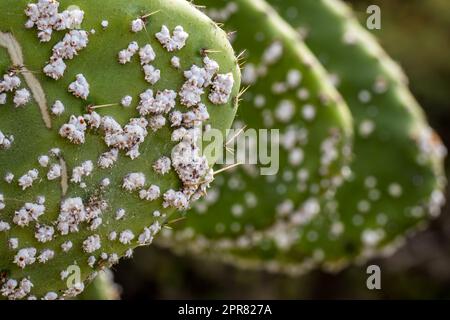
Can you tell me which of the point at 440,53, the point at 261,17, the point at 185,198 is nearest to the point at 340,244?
the point at 261,17

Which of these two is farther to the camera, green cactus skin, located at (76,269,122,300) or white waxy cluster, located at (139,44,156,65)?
green cactus skin, located at (76,269,122,300)

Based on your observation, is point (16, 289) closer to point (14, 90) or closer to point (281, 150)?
point (14, 90)

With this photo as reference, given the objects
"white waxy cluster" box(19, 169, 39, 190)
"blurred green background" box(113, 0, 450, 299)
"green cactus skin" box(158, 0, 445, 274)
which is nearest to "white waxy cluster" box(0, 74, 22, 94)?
"white waxy cluster" box(19, 169, 39, 190)

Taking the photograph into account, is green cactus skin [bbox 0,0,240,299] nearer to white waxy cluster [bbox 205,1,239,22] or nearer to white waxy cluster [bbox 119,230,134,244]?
white waxy cluster [bbox 119,230,134,244]

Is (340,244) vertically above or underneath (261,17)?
underneath

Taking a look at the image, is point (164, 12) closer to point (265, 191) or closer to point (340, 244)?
point (265, 191)

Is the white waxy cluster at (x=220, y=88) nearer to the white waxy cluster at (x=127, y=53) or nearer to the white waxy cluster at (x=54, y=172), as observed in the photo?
the white waxy cluster at (x=127, y=53)

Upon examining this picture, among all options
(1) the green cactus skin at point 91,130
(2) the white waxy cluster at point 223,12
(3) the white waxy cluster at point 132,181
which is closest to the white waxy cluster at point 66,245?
(1) the green cactus skin at point 91,130

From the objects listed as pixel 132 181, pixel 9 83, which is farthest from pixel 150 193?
pixel 9 83
